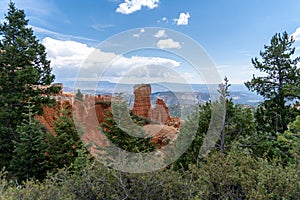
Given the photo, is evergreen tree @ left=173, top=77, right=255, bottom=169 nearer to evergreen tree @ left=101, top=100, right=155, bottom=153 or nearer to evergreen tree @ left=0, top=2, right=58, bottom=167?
evergreen tree @ left=101, top=100, right=155, bottom=153

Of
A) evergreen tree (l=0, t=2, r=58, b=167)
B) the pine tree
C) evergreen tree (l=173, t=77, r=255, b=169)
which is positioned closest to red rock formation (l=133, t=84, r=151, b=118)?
the pine tree

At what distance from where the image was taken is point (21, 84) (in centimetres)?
1288

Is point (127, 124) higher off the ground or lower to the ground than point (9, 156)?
higher

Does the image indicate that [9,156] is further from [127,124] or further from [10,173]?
[127,124]

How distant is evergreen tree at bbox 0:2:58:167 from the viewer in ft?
40.5

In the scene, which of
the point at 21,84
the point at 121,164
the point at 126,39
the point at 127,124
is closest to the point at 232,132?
the point at 127,124

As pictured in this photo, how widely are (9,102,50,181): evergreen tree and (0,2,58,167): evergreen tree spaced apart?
1610 millimetres

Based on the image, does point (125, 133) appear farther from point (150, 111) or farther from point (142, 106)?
point (142, 106)

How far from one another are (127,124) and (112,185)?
27.4ft

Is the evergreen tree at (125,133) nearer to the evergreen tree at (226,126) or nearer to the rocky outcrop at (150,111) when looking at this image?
the rocky outcrop at (150,111)

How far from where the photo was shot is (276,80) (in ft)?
40.0

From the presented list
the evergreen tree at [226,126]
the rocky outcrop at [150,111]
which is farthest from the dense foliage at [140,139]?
the rocky outcrop at [150,111]

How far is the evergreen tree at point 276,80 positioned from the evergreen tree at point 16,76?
38.3 feet

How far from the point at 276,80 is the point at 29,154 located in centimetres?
1249
